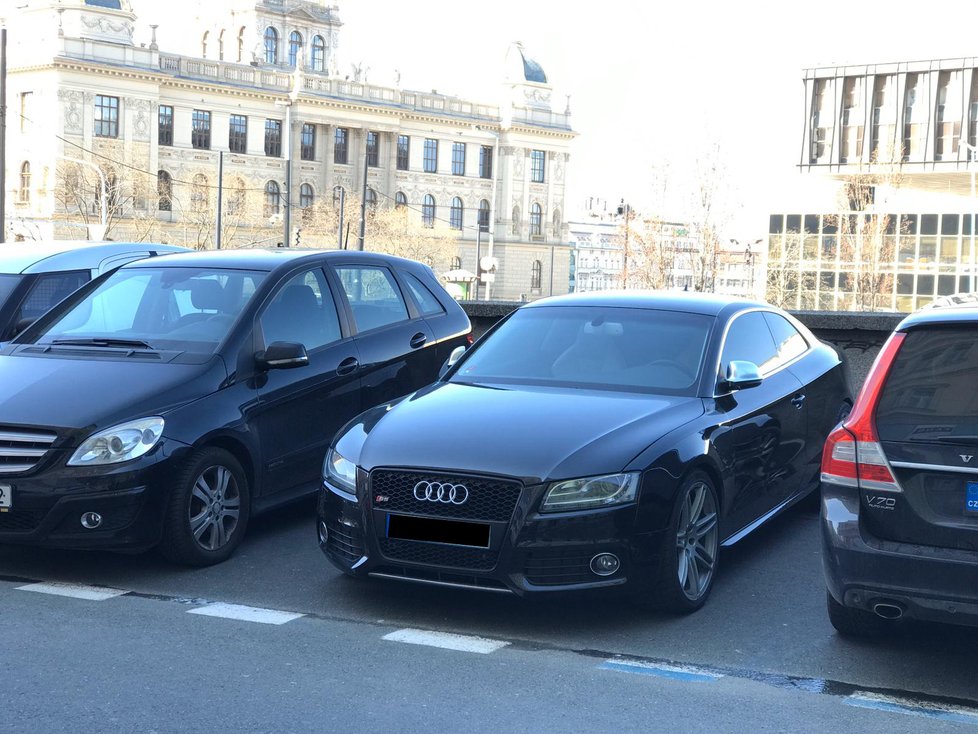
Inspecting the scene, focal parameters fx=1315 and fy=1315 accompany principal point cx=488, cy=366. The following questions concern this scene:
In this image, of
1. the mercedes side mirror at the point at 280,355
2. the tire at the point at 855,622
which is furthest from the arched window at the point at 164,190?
the tire at the point at 855,622

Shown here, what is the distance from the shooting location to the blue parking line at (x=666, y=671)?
515 cm

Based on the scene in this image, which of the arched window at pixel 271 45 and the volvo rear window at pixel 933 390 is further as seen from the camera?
the arched window at pixel 271 45

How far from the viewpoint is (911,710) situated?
189 inches

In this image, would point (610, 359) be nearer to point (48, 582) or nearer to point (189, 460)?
point (189, 460)

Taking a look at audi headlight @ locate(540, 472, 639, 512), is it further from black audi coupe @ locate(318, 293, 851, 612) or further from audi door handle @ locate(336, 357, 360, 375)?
audi door handle @ locate(336, 357, 360, 375)

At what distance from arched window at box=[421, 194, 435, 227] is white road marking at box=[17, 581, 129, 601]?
106m

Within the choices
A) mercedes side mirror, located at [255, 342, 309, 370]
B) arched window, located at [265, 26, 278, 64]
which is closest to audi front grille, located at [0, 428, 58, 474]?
mercedes side mirror, located at [255, 342, 309, 370]

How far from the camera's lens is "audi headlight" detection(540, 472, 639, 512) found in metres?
5.64

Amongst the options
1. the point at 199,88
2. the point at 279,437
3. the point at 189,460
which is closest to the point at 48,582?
the point at 189,460

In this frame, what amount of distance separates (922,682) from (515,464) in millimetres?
1869

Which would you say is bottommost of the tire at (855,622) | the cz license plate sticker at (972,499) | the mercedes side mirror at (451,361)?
the tire at (855,622)

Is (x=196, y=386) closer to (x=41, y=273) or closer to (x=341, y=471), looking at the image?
(x=341, y=471)

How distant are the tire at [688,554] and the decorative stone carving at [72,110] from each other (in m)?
87.2

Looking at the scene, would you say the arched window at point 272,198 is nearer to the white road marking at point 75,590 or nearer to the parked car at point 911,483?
the white road marking at point 75,590
